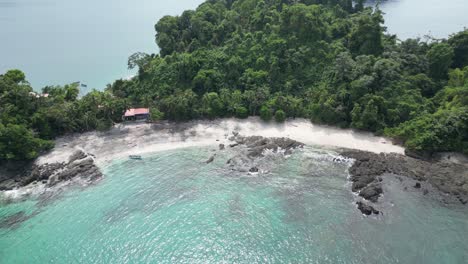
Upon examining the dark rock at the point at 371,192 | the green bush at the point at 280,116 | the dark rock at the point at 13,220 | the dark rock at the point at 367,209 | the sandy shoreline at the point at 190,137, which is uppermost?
the green bush at the point at 280,116

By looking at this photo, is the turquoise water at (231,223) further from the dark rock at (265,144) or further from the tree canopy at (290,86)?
the tree canopy at (290,86)

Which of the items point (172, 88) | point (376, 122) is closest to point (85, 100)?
point (172, 88)

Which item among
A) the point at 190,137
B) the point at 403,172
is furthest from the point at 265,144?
the point at 403,172

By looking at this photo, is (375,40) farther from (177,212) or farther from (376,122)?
(177,212)

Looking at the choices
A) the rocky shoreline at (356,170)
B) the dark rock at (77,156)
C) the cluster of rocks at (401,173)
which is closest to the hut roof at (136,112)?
the dark rock at (77,156)

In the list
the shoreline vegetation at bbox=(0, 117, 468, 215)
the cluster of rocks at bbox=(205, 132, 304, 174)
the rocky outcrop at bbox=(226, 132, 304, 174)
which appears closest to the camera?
the shoreline vegetation at bbox=(0, 117, 468, 215)

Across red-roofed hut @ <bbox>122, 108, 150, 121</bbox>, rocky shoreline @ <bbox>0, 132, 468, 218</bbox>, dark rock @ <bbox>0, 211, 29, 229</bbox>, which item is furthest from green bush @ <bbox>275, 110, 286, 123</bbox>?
dark rock @ <bbox>0, 211, 29, 229</bbox>

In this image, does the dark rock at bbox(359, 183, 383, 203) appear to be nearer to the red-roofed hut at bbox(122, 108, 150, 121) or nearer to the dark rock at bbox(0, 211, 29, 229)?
the red-roofed hut at bbox(122, 108, 150, 121)

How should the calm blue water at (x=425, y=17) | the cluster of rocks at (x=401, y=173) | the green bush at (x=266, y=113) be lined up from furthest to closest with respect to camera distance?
1. the calm blue water at (x=425, y=17)
2. the green bush at (x=266, y=113)
3. the cluster of rocks at (x=401, y=173)

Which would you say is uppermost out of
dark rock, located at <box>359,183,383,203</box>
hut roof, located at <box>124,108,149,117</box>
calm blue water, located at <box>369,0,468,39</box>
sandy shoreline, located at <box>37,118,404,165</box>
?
calm blue water, located at <box>369,0,468,39</box>
